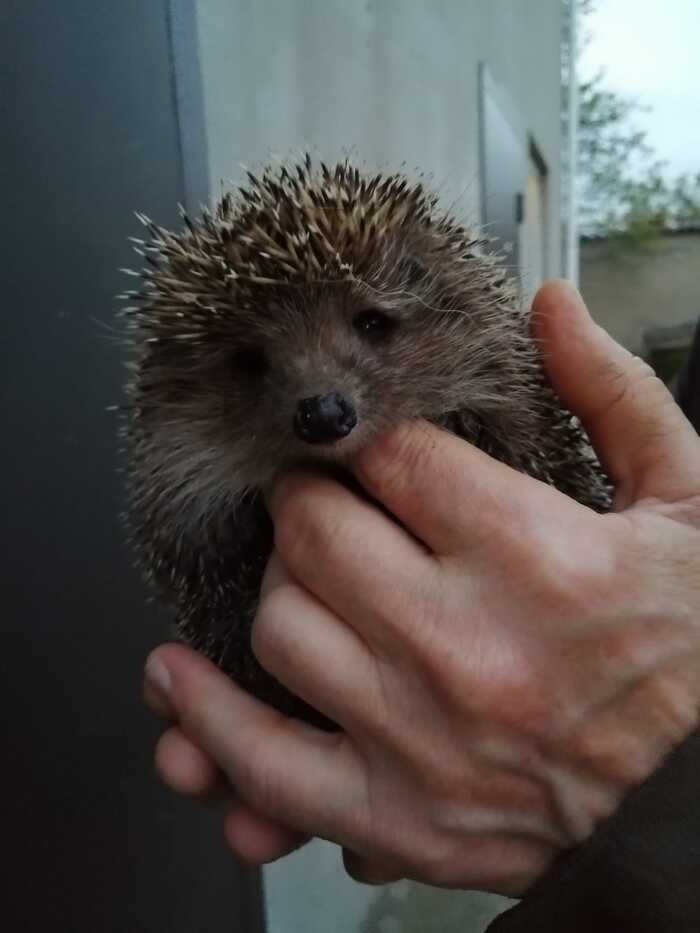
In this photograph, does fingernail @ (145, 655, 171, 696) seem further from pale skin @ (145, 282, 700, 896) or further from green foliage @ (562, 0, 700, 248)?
green foliage @ (562, 0, 700, 248)

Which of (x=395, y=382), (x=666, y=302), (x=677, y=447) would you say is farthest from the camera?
(x=666, y=302)

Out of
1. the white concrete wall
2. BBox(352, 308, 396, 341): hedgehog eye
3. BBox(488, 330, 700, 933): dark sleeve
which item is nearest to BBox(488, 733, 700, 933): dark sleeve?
BBox(488, 330, 700, 933): dark sleeve

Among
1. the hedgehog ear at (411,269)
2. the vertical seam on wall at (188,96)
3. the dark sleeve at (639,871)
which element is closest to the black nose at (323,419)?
the hedgehog ear at (411,269)

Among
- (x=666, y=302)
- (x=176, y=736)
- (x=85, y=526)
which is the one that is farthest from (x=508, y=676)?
(x=666, y=302)

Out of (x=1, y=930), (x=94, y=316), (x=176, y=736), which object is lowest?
(x=1, y=930)

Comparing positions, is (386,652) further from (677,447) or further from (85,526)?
(85,526)

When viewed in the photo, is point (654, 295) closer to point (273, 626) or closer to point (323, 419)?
point (323, 419)

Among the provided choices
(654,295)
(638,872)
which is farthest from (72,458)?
(654,295)
